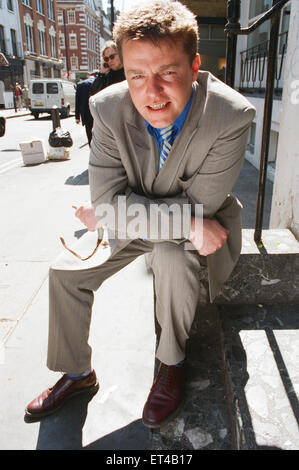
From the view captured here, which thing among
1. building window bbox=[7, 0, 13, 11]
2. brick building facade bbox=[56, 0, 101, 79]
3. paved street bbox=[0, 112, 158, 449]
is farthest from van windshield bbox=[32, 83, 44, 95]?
brick building facade bbox=[56, 0, 101, 79]

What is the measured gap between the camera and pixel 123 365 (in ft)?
7.20

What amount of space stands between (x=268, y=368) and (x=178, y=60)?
1409 mm

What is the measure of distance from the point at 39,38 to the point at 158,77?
47.3m

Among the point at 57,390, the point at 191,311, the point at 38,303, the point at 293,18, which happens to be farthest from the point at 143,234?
the point at 293,18

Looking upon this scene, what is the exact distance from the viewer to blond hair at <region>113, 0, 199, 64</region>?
1512 mm

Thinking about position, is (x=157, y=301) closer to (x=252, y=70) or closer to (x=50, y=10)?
(x=252, y=70)

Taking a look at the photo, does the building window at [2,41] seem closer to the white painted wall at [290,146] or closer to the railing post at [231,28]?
the railing post at [231,28]

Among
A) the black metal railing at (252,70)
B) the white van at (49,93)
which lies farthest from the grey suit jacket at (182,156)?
the white van at (49,93)

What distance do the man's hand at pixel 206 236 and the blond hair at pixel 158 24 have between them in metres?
0.74

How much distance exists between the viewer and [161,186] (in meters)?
1.84

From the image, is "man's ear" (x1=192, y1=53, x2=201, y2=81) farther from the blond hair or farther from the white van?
the white van

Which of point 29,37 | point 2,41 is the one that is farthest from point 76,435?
point 29,37

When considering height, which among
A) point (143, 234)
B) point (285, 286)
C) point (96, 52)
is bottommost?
point (285, 286)

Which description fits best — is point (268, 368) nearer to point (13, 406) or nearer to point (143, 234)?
point (143, 234)
